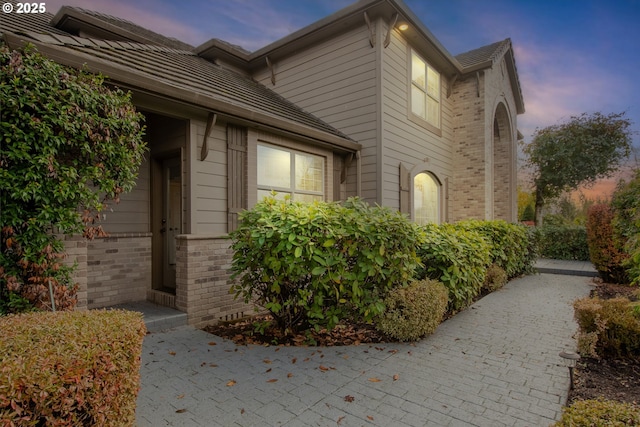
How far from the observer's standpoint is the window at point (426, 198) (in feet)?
29.9

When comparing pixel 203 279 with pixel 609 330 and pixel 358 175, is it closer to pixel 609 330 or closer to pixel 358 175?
pixel 358 175

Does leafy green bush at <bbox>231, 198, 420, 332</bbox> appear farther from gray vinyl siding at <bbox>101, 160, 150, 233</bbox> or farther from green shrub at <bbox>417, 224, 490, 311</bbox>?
gray vinyl siding at <bbox>101, 160, 150, 233</bbox>

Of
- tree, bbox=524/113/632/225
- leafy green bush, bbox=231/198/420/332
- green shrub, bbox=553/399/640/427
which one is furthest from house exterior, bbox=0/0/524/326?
tree, bbox=524/113/632/225

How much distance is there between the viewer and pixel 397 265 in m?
4.38

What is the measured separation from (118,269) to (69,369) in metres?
4.44

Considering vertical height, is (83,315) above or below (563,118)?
below

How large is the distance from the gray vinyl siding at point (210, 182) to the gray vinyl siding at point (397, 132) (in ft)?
12.1

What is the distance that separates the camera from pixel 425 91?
9.34 m

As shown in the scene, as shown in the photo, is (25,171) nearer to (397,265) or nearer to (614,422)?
(397,265)

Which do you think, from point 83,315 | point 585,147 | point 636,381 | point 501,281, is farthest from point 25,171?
point 585,147

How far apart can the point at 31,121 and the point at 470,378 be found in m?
4.77

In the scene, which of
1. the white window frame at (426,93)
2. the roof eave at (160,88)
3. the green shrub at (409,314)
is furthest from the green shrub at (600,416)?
the white window frame at (426,93)

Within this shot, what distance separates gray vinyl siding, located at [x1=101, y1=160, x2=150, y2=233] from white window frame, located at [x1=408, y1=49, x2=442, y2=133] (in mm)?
6425

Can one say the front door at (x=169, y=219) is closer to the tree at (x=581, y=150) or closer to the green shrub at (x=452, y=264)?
the green shrub at (x=452, y=264)
